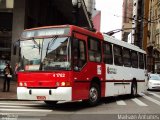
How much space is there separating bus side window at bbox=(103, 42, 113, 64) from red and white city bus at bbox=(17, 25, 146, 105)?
28 cm

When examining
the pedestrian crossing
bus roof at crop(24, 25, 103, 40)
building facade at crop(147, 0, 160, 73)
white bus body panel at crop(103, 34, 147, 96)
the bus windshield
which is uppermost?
building facade at crop(147, 0, 160, 73)

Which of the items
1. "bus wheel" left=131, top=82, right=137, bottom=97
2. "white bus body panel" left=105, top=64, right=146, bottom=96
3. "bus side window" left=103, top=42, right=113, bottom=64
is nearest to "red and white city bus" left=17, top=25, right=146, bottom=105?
"bus side window" left=103, top=42, right=113, bottom=64

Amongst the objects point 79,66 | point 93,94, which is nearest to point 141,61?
point 93,94

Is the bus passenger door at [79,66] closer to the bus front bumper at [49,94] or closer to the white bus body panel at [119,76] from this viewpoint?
the bus front bumper at [49,94]

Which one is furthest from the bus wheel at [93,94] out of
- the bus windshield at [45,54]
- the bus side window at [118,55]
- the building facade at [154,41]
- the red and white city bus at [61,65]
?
the building facade at [154,41]

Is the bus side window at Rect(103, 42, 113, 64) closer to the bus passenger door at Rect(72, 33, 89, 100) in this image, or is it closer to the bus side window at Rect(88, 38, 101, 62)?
the bus side window at Rect(88, 38, 101, 62)

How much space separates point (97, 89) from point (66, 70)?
278 cm

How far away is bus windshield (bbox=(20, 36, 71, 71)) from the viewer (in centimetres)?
1567

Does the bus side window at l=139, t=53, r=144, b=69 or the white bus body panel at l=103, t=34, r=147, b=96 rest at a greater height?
the bus side window at l=139, t=53, r=144, b=69

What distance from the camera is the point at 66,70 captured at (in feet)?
51.1

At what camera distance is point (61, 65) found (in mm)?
15672

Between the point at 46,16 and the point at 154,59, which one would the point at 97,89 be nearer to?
the point at 46,16

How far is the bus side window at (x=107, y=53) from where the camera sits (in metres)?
18.8

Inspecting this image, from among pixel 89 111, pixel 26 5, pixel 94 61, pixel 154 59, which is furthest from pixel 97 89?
pixel 154 59
